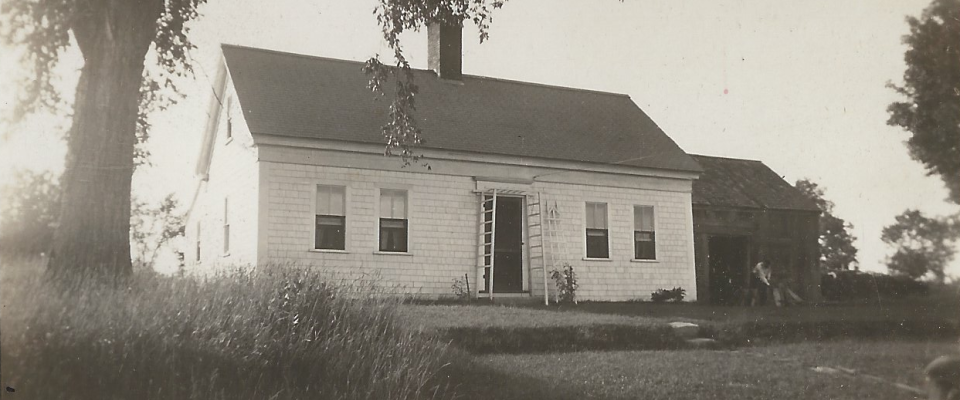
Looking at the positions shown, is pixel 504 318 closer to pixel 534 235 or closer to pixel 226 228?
pixel 534 235

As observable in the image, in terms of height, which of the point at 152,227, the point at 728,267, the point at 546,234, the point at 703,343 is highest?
the point at 546,234

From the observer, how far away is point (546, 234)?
54.6 ft

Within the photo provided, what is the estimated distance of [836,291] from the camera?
14.6 m

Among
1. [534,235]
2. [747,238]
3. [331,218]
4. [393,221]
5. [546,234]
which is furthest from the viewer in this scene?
[747,238]

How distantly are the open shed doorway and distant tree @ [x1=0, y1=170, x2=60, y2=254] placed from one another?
16258mm

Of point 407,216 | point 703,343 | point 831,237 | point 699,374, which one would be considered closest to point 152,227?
point 699,374

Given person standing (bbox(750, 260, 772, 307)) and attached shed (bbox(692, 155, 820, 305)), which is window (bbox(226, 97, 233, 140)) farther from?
person standing (bbox(750, 260, 772, 307))

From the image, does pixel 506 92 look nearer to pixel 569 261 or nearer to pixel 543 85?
pixel 543 85

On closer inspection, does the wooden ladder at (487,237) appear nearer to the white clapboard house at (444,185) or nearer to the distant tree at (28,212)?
the white clapboard house at (444,185)

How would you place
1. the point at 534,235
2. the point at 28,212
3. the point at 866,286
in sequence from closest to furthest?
the point at 28,212
the point at 866,286
the point at 534,235

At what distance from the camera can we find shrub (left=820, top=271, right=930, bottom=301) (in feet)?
26.9

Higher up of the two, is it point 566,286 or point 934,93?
point 934,93

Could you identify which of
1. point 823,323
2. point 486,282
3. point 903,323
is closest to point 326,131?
point 486,282

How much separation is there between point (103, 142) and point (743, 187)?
17272 millimetres
